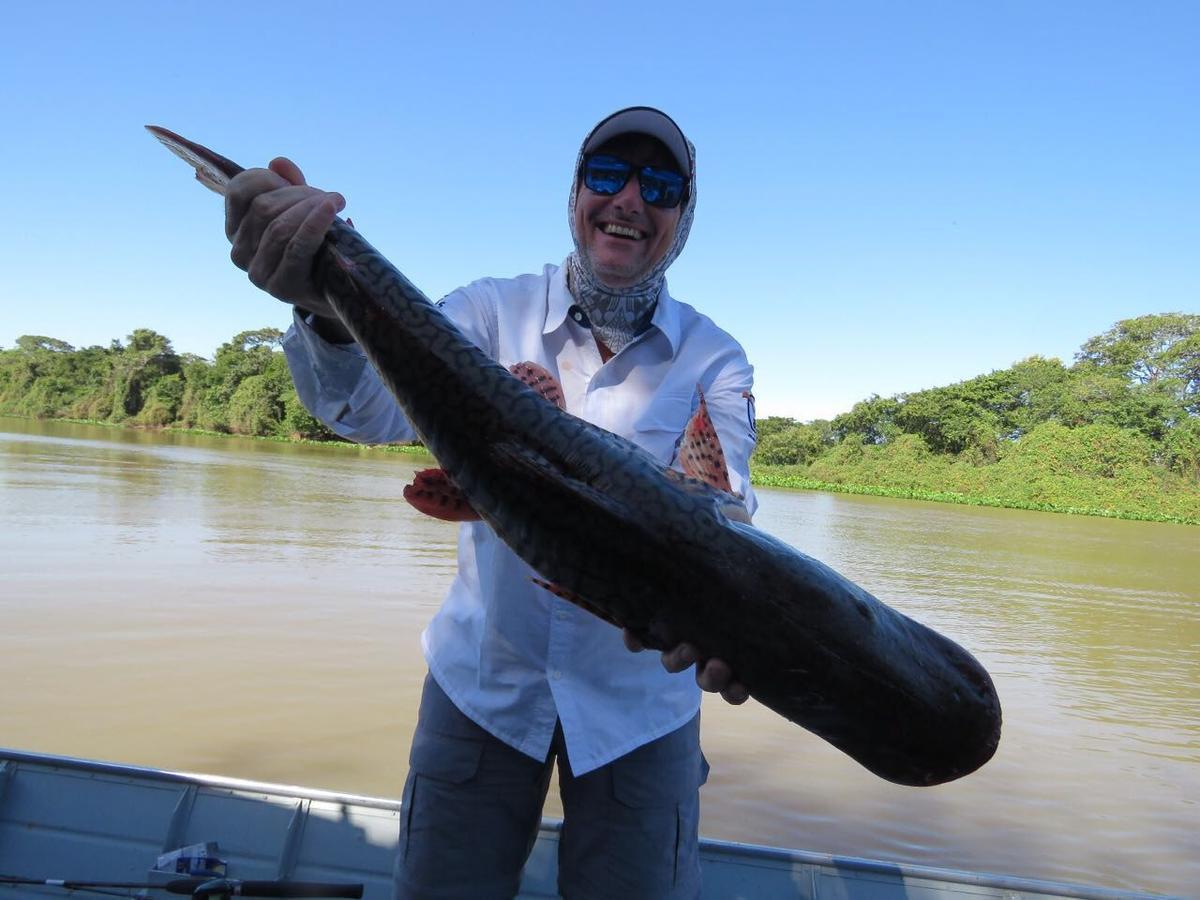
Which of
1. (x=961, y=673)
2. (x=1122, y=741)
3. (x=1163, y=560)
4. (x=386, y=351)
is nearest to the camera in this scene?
(x=961, y=673)

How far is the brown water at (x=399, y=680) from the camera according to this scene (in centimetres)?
683

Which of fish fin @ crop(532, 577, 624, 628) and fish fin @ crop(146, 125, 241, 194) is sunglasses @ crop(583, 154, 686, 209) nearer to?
fish fin @ crop(146, 125, 241, 194)

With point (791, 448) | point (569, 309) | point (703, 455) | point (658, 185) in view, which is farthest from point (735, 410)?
point (791, 448)

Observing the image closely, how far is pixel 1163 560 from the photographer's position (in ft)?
86.8

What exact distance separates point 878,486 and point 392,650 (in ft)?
185

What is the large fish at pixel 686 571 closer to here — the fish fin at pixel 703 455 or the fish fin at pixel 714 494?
the fish fin at pixel 714 494

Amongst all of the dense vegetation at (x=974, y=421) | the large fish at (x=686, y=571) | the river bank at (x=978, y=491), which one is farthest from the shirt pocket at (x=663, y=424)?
the dense vegetation at (x=974, y=421)

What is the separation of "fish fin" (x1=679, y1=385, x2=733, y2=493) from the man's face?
735 millimetres

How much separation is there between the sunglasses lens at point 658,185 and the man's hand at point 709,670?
5.25 ft

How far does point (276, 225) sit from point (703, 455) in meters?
1.27

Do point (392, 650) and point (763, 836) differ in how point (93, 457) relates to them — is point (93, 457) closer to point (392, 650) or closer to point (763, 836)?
point (392, 650)

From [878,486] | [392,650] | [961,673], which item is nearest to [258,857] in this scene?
[961,673]

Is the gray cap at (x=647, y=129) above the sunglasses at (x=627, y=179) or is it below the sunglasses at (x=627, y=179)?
above

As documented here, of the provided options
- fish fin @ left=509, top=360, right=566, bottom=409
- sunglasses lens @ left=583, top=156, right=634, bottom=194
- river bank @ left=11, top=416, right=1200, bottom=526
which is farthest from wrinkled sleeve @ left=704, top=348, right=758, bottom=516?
river bank @ left=11, top=416, right=1200, bottom=526
